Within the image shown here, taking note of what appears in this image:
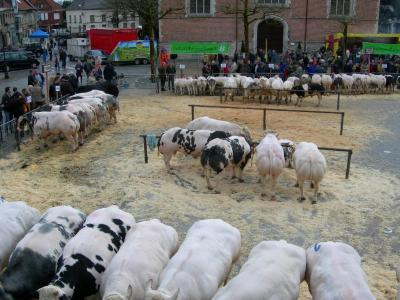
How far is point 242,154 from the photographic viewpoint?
10.9m

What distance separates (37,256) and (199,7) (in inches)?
1329

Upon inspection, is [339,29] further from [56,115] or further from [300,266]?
[300,266]

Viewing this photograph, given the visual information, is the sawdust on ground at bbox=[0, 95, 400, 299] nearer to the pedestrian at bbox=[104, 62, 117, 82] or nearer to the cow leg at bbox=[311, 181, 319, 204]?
the cow leg at bbox=[311, 181, 319, 204]

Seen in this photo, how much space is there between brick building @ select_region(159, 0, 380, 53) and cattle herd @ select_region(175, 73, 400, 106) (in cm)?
1539

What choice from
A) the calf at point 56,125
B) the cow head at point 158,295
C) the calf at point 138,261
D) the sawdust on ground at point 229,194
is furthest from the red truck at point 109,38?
the cow head at point 158,295

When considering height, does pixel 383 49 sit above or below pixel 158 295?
above

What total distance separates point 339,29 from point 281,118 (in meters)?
24.1

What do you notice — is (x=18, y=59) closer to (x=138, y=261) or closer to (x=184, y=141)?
(x=184, y=141)

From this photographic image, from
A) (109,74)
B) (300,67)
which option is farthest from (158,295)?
(300,67)

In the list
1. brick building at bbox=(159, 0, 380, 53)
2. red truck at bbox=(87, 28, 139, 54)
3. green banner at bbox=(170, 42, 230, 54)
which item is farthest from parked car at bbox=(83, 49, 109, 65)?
green banner at bbox=(170, 42, 230, 54)

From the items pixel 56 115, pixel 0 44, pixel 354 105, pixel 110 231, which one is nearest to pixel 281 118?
pixel 354 105

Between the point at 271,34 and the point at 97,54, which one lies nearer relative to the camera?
the point at 97,54

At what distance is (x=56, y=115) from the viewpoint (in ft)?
45.3

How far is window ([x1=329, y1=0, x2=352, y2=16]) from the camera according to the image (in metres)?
37.9
